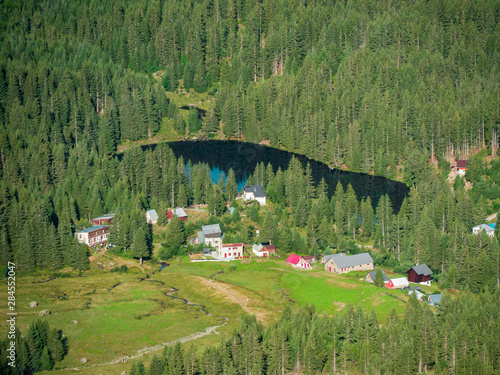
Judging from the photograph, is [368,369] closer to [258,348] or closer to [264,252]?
[258,348]

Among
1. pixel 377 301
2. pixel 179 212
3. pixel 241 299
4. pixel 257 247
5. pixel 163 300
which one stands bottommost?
pixel 377 301

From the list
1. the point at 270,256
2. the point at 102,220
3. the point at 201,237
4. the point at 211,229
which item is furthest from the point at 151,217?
the point at 270,256

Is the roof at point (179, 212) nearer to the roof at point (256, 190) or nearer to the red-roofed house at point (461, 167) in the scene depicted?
the roof at point (256, 190)

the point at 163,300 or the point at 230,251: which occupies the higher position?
the point at 230,251

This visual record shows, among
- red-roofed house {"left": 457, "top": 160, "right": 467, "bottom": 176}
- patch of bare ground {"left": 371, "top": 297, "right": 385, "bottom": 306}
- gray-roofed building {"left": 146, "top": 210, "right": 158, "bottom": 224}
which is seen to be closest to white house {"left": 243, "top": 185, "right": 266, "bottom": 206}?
gray-roofed building {"left": 146, "top": 210, "right": 158, "bottom": 224}

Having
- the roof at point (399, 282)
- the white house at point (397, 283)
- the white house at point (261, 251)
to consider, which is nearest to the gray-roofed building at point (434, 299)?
the white house at point (397, 283)

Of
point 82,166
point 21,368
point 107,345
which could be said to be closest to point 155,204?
point 82,166

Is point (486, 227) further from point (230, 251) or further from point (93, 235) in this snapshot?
point (93, 235)
